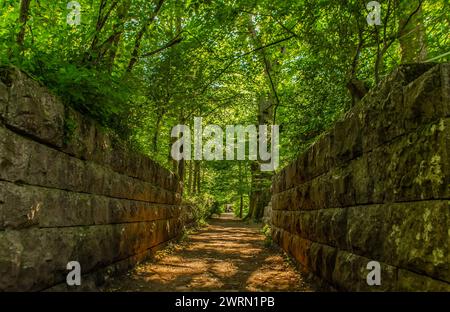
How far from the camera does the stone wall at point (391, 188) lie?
240 centimetres

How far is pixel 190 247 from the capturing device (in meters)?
11.4

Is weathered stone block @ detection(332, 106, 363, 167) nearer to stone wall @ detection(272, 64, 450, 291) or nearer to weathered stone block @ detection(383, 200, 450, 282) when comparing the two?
stone wall @ detection(272, 64, 450, 291)

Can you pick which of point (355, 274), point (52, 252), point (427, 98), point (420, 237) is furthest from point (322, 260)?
point (52, 252)

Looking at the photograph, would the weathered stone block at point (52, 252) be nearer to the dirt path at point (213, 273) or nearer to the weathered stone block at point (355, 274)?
the dirt path at point (213, 273)

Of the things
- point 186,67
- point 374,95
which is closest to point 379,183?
point 374,95

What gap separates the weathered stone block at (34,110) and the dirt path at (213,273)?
2.57m

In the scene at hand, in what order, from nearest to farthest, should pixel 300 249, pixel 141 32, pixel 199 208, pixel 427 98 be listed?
pixel 427 98, pixel 300 249, pixel 141 32, pixel 199 208

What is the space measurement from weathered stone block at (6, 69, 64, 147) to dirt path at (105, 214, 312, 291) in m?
2.57

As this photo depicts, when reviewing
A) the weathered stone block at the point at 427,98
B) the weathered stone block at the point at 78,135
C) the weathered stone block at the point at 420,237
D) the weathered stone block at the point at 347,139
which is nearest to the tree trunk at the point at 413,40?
the weathered stone block at the point at 347,139

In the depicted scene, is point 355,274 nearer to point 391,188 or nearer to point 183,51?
point 391,188

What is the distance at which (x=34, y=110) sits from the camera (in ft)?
11.4

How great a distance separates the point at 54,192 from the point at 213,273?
391 centimetres

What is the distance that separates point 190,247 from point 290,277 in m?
5.49

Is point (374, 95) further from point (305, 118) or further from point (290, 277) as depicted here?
point (305, 118)
